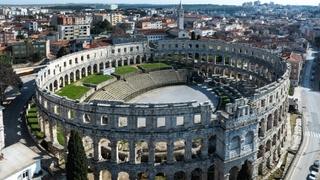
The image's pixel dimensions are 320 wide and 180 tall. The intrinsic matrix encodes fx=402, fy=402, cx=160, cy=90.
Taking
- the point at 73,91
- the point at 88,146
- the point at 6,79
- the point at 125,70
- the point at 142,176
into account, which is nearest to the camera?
the point at 142,176

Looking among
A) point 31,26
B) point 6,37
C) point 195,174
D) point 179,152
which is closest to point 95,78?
point 179,152

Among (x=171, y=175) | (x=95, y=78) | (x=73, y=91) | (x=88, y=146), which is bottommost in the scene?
(x=171, y=175)

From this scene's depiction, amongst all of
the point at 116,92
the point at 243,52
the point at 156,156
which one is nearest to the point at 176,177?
the point at 156,156

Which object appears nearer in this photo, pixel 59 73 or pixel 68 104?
pixel 68 104

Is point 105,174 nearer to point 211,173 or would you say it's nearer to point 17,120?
point 211,173

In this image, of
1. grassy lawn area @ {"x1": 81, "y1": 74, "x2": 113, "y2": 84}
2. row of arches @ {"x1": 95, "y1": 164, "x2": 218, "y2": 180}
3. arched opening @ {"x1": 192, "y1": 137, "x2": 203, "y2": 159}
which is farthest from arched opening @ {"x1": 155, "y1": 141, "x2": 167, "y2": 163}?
grassy lawn area @ {"x1": 81, "y1": 74, "x2": 113, "y2": 84}

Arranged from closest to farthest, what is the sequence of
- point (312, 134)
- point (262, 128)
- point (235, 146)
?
point (235, 146)
point (262, 128)
point (312, 134)

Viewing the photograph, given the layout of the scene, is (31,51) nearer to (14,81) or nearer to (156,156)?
(14,81)
